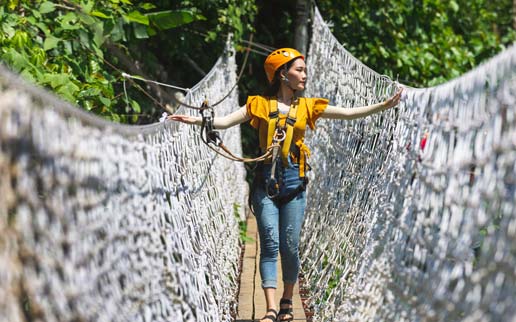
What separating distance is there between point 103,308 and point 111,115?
10.4ft

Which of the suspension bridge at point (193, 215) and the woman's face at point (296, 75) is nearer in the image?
the suspension bridge at point (193, 215)

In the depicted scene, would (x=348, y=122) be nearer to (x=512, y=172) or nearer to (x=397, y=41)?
(x=512, y=172)

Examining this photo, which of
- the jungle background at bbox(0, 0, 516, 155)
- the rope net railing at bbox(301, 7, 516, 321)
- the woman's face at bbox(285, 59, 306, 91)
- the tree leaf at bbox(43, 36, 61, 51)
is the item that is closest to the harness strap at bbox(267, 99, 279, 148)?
the woman's face at bbox(285, 59, 306, 91)

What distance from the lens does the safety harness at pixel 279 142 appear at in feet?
14.1

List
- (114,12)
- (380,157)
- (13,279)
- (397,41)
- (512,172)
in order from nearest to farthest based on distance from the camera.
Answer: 1. (13,279)
2. (512,172)
3. (380,157)
4. (114,12)
5. (397,41)

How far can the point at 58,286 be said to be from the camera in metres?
2.05

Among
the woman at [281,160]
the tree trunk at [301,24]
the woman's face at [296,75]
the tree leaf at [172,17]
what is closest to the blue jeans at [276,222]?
the woman at [281,160]

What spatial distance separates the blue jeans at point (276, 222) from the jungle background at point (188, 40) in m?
0.89

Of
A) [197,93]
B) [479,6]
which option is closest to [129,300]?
[197,93]

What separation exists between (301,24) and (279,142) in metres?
5.70

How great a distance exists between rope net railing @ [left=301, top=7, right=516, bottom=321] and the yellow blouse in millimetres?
320

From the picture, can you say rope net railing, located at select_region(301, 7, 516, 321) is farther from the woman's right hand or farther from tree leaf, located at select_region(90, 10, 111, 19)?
tree leaf, located at select_region(90, 10, 111, 19)

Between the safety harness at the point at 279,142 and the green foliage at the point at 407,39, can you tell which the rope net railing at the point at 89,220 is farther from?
the green foliage at the point at 407,39

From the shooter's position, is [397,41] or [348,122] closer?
[348,122]
